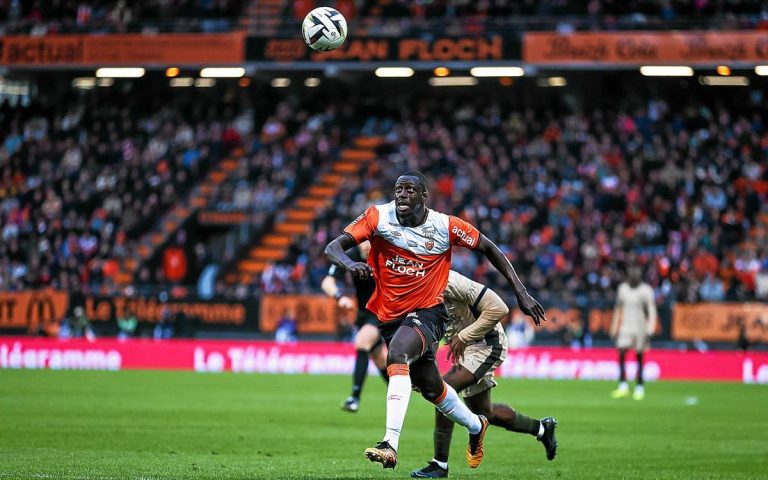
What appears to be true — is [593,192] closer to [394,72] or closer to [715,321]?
[715,321]

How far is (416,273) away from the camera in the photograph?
10.6 meters

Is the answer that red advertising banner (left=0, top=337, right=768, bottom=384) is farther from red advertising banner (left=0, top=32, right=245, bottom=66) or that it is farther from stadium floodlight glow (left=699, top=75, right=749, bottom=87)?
stadium floodlight glow (left=699, top=75, right=749, bottom=87)

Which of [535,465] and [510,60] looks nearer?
[535,465]

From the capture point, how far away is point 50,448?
1305 cm

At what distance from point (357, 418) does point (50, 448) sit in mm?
6181

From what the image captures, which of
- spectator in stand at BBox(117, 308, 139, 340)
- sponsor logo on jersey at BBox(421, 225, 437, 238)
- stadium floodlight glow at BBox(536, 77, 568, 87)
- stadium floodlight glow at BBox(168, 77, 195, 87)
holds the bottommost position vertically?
spectator in stand at BBox(117, 308, 139, 340)

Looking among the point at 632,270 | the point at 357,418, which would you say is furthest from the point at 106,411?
the point at 632,270

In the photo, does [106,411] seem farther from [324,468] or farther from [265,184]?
[265,184]

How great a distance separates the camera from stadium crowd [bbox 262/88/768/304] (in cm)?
3588

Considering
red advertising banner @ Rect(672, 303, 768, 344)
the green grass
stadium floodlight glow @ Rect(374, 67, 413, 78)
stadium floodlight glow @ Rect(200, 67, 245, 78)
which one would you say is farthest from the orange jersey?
stadium floodlight glow @ Rect(200, 67, 245, 78)

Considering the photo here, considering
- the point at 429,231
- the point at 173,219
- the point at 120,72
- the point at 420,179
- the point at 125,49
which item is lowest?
the point at 429,231

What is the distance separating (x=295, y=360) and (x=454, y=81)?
57.3 feet

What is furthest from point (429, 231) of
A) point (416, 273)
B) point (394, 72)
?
point (394, 72)

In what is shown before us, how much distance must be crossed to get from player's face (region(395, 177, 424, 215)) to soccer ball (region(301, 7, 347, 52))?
5.15m
